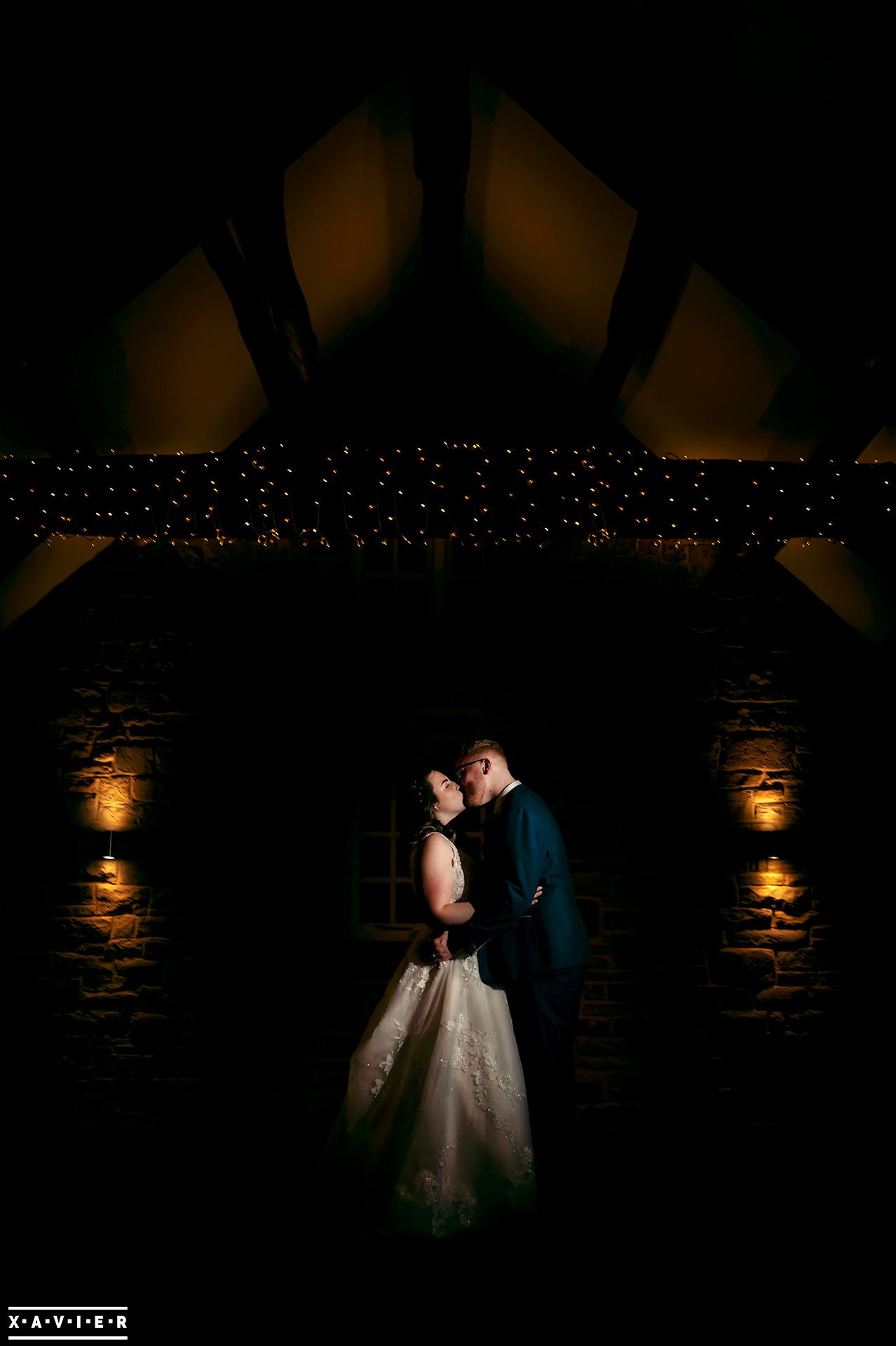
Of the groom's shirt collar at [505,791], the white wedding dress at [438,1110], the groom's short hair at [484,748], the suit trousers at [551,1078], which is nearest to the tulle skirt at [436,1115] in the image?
the white wedding dress at [438,1110]

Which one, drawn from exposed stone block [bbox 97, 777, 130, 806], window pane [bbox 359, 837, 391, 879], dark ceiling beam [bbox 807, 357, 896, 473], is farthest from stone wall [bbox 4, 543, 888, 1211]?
dark ceiling beam [bbox 807, 357, 896, 473]

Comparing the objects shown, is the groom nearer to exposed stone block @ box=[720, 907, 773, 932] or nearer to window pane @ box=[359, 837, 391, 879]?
window pane @ box=[359, 837, 391, 879]

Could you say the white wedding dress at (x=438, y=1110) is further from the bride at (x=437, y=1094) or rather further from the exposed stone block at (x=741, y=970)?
the exposed stone block at (x=741, y=970)

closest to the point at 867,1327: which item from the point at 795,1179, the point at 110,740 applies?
the point at 795,1179

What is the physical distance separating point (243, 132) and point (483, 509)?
1799 mm

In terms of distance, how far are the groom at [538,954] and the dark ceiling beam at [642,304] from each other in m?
2.44

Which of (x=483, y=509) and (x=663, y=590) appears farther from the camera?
(x=663, y=590)

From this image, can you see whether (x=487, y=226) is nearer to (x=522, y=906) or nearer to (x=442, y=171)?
(x=442, y=171)

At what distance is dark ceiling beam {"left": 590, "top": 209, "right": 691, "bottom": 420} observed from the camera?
11.0 feet

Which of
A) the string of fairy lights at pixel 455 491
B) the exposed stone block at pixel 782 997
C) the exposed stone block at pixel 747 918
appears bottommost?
the exposed stone block at pixel 782 997

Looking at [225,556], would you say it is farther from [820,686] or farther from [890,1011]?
[890,1011]

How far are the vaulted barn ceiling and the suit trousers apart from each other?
2.38 m

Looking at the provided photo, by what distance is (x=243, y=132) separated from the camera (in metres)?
3.11

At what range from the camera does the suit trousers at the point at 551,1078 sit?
319 cm
